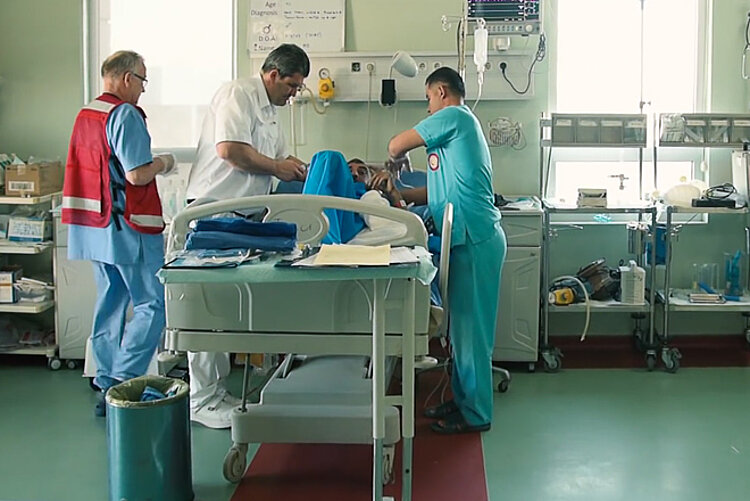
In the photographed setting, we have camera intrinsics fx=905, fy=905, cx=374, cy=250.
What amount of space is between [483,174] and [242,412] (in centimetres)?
138

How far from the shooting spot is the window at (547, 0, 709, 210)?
505cm

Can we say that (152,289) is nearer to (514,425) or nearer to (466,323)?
(466,323)

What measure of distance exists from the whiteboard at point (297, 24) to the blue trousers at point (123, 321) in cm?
163

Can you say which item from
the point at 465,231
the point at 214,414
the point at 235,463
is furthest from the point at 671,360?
the point at 235,463

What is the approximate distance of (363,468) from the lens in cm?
344

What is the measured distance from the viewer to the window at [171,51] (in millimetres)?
5176

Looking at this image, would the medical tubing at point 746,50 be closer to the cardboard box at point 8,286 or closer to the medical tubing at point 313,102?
the medical tubing at point 313,102

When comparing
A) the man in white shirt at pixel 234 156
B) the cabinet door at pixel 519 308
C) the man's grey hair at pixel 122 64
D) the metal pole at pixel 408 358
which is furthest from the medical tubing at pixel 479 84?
the metal pole at pixel 408 358

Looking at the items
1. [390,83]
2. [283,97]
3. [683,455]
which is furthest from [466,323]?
[390,83]

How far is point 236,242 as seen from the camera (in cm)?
260

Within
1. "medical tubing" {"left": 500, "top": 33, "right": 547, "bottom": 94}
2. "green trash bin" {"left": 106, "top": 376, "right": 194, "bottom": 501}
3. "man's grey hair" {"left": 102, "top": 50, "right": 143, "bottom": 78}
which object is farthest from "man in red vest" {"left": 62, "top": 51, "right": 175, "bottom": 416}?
"medical tubing" {"left": 500, "top": 33, "right": 547, "bottom": 94}

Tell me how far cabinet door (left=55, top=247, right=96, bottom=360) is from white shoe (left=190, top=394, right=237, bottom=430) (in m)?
1.13

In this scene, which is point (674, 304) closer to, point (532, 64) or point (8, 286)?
point (532, 64)

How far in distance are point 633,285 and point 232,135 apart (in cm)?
226
